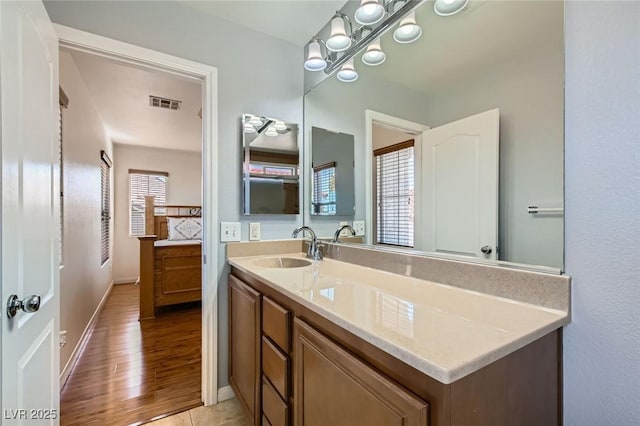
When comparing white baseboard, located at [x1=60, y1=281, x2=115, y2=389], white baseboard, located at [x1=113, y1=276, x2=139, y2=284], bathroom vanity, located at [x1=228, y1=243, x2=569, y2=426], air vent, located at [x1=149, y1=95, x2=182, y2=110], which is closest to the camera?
bathroom vanity, located at [x1=228, y1=243, x2=569, y2=426]

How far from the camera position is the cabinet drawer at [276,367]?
1097 millimetres

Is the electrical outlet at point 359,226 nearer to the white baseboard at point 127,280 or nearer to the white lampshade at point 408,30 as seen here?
the white lampshade at point 408,30

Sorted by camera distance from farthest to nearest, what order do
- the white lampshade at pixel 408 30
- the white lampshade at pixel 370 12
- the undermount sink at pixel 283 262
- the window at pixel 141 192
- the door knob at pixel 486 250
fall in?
the window at pixel 141 192, the undermount sink at pixel 283 262, the white lampshade at pixel 370 12, the white lampshade at pixel 408 30, the door knob at pixel 486 250

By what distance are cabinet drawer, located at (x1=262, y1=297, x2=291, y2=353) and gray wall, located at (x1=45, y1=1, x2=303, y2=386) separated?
64 centimetres

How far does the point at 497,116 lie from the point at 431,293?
2.26 ft

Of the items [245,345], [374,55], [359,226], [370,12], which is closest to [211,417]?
[245,345]

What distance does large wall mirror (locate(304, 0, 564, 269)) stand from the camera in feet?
2.99

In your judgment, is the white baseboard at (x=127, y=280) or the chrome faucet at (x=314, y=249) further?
the white baseboard at (x=127, y=280)

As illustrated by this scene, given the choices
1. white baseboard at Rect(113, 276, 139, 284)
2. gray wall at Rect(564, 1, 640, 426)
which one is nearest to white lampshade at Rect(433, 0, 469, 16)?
gray wall at Rect(564, 1, 640, 426)

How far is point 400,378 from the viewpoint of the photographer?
625mm

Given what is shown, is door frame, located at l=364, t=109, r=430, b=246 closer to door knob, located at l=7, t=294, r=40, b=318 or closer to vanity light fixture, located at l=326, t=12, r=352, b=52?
vanity light fixture, located at l=326, t=12, r=352, b=52

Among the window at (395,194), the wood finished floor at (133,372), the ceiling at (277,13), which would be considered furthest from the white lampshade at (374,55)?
the wood finished floor at (133,372)

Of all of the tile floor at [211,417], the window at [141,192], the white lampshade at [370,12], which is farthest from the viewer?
the window at [141,192]

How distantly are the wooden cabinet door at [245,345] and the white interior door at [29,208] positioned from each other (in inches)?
30.8
